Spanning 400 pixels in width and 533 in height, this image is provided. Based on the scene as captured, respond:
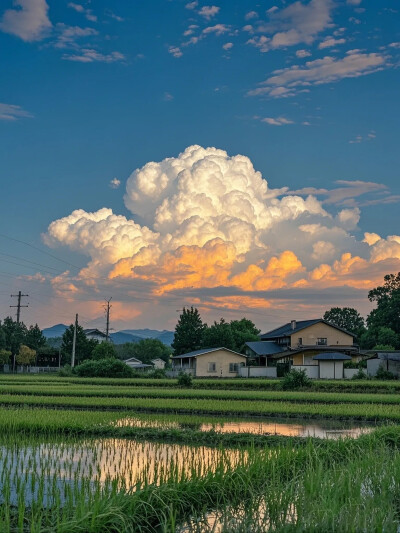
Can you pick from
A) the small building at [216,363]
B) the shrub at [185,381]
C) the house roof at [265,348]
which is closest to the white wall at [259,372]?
the small building at [216,363]

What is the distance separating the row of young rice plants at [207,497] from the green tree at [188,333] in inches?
2545

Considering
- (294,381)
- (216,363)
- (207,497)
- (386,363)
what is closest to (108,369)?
(216,363)

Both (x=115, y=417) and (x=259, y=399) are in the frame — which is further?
(x=259, y=399)

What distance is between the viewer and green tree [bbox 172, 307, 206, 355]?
76.5 metres

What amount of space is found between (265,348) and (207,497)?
55509 mm

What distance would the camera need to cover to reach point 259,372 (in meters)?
55.4

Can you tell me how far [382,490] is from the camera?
8125 millimetres

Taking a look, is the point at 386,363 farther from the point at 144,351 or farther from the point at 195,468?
the point at 144,351

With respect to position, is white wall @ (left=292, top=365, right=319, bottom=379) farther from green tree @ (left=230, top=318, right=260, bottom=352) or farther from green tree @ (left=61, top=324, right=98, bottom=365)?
green tree @ (left=61, top=324, right=98, bottom=365)

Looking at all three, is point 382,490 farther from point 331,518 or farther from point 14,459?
point 14,459

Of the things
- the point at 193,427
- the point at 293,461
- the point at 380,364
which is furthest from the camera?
the point at 380,364

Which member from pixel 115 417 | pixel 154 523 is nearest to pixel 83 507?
pixel 154 523

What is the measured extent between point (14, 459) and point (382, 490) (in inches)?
298

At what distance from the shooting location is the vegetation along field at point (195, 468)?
6871mm
